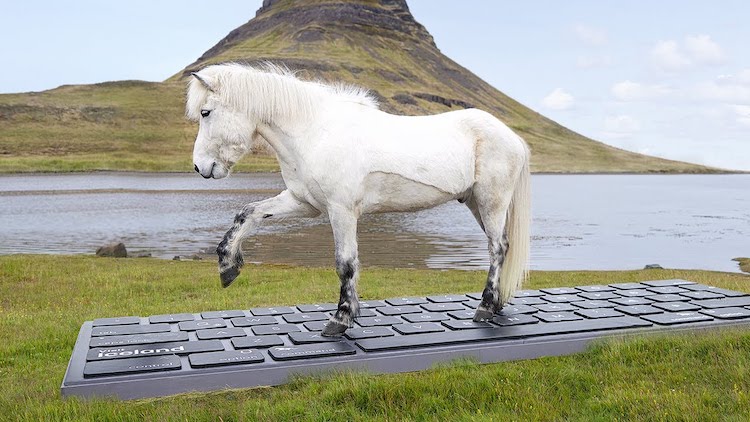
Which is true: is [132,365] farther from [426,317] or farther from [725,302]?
[725,302]

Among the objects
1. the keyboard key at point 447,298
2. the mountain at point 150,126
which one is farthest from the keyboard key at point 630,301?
the mountain at point 150,126

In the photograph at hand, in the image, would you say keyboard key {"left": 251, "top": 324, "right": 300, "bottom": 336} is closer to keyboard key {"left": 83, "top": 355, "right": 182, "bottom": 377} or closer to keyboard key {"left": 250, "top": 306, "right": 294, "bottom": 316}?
keyboard key {"left": 250, "top": 306, "right": 294, "bottom": 316}

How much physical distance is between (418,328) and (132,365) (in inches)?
108

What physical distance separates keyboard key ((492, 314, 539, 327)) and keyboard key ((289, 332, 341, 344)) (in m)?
1.80

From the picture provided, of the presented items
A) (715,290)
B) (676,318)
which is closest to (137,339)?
(676,318)

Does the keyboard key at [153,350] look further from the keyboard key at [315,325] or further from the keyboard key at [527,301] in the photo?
the keyboard key at [527,301]

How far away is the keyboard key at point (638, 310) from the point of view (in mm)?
7730

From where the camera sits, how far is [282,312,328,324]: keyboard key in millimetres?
7352

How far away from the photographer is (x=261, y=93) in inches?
251

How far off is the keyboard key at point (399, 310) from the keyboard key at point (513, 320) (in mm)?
938

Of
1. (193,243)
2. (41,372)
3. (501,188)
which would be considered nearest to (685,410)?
(501,188)

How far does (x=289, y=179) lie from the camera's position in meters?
6.61

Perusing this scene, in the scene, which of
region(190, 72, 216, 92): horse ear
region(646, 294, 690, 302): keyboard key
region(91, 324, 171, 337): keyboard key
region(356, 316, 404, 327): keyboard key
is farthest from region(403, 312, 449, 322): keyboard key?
region(190, 72, 216, 92): horse ear

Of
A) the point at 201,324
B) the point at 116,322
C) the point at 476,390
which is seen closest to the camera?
the point at 476,390
